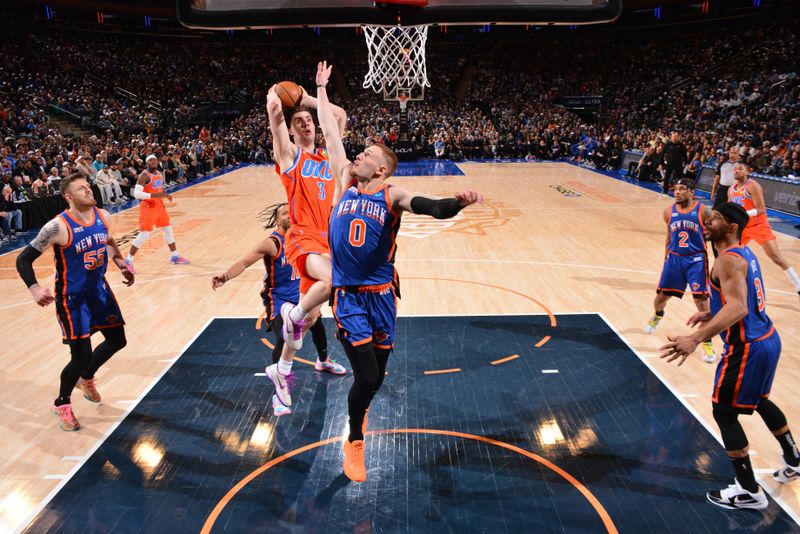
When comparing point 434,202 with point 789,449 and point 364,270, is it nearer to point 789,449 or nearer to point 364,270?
point 364,270

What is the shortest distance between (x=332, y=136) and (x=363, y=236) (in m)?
1.02

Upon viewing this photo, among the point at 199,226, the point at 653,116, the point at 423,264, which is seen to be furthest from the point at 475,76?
the point at 423,264

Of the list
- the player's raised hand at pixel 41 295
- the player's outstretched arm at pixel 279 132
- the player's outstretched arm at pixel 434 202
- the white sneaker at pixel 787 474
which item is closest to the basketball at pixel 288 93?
the player's outstretched arm at pixel 279 132

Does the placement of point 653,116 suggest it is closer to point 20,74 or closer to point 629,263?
point 629,263

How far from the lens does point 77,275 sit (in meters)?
4.43

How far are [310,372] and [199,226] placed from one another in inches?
310

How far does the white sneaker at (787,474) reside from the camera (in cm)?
375

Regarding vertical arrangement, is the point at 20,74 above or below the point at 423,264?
above

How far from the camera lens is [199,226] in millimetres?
12469

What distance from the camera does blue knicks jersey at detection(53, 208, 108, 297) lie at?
4.36 meters

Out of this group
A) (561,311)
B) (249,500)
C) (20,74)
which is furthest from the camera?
(20,74)

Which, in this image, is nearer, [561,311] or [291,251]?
[291,251]

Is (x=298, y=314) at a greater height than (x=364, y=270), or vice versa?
(x=364, y=270)

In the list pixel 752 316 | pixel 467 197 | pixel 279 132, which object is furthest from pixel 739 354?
pixel 279 132
